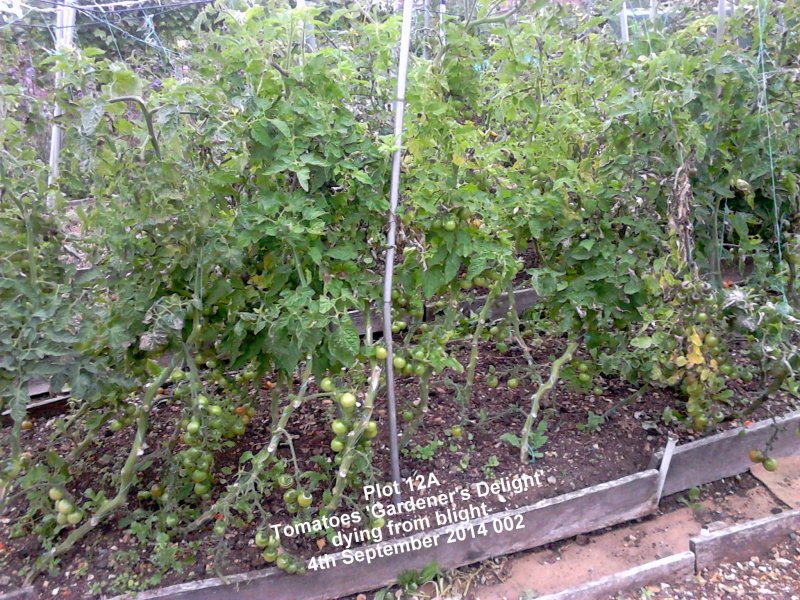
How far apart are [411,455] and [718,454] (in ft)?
5.02

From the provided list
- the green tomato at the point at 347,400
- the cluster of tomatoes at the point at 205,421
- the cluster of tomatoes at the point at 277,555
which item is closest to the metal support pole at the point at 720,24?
the green tomato at the point at 347,400

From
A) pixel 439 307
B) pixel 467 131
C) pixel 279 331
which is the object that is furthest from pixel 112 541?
pixel 467 131

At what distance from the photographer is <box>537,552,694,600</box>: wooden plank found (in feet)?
7.70

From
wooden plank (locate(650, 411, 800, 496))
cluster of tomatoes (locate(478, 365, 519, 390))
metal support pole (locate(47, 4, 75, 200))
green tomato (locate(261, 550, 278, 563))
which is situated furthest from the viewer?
metal support pole (locate(47, 4, 75, 200))

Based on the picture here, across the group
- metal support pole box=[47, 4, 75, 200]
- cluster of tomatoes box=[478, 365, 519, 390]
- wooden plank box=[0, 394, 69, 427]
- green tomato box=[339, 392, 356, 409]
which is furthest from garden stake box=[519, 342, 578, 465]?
metal support pole box=[47, 4, 75, 200]

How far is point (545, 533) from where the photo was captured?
261 cm

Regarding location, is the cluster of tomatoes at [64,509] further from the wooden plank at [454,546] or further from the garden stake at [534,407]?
the garden stake at [534,407]

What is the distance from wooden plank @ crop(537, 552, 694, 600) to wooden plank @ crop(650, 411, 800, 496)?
0.44 metres

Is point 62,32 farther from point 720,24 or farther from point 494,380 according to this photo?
point 720,24

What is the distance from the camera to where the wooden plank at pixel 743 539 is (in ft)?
8.20

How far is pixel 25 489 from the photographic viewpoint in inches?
89.8

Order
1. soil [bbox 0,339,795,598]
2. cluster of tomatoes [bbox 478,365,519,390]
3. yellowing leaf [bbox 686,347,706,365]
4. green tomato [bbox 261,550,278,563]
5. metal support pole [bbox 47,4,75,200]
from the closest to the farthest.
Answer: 1. green tomato [bbox 261,550,278,563]
2. soil [bbox 0,339,795,598]
3. yellowing leaf [bbox 686,347,706,365]
4. cluster of tomatoes [bbox 478,365,519,390]
5. metal support pole [bbox 47,4,75,200]

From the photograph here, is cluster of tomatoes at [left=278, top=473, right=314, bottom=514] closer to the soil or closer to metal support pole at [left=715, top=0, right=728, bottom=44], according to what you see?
the soil

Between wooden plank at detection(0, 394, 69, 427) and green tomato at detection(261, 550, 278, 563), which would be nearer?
green tomato at detection(261, 550, 278, 563)
